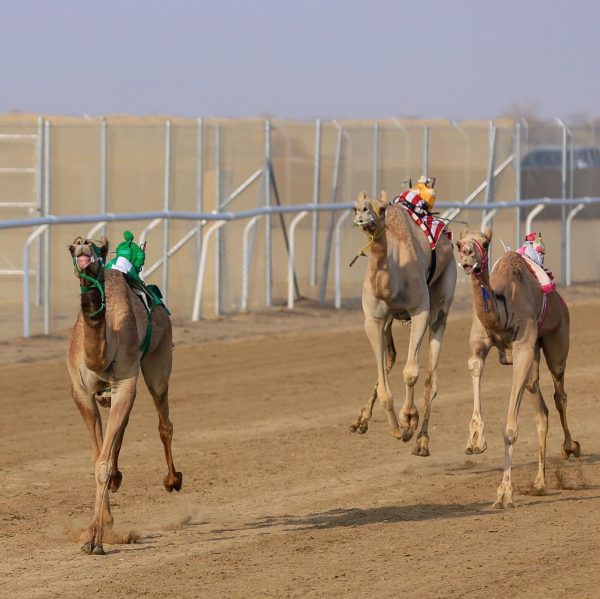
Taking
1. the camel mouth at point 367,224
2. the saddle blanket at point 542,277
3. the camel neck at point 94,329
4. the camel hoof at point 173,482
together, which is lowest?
the camel hoof at point 173,482

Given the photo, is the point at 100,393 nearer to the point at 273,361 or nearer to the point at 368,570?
the point at 368,570

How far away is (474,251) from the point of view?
9.29 metres

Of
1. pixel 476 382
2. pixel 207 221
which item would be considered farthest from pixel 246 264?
pixel 476 382

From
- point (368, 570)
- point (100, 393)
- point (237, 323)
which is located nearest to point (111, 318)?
point (100, 393)

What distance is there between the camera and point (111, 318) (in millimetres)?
8234

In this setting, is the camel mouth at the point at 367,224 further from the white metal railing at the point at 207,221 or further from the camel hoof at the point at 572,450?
the white metal railing at the point at 207,221

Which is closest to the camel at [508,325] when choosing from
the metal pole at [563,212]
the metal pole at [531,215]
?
the metal pole at [531,215]

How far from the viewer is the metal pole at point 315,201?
74.1ft

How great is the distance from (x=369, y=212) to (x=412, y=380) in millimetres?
1440

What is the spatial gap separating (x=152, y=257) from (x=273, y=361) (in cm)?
385

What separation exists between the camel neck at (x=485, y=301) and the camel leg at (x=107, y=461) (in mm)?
2573

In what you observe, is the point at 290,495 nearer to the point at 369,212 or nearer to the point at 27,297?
the point at 369,212

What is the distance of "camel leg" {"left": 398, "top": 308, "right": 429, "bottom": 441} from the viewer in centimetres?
1070

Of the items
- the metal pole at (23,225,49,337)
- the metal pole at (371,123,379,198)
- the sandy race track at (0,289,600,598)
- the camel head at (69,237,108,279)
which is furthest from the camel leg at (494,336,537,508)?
the metal pole at (371,123,379,198)
